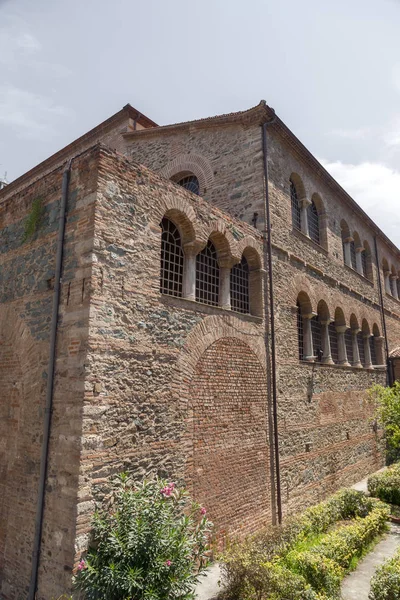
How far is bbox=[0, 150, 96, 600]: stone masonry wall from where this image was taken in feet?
17.5

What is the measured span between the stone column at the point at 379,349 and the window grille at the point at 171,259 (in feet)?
42.5

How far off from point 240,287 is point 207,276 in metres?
1.25

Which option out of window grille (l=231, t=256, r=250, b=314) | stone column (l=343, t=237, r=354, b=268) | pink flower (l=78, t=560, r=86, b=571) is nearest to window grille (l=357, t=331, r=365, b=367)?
stone column (l=343, t=237, r=354, b=268)

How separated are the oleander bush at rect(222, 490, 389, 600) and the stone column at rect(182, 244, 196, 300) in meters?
4.35

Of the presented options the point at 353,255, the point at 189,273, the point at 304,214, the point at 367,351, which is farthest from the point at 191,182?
the point at 367,351

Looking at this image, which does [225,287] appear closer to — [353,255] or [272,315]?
[272,315]

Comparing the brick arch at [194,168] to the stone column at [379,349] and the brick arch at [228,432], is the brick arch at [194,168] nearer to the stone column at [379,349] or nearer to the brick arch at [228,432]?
the brick arch at [228,432]

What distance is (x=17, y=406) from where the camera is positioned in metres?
6.62

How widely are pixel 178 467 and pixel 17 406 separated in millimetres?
2878

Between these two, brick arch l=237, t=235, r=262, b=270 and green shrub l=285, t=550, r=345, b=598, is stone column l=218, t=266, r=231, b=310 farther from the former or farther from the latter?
green shrub l=285, t=550, r=345, b=598

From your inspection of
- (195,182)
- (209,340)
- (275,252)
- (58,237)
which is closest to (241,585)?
(209,340)

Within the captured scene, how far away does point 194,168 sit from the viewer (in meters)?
11.9

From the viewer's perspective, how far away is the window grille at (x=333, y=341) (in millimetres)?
13719

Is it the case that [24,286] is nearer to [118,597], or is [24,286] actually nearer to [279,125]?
[118,597]
